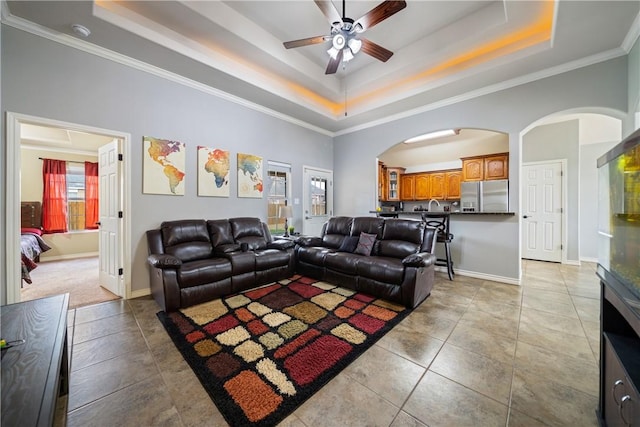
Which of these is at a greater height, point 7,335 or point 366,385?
point 7,335

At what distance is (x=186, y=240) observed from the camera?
336 centimetres

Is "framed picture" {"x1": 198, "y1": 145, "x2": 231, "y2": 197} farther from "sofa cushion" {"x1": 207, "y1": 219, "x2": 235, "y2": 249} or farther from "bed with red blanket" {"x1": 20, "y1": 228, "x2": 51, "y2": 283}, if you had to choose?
"bed with red blanket" {"x1": 20, "y1": 228, "x2": 51, "y2": 283}

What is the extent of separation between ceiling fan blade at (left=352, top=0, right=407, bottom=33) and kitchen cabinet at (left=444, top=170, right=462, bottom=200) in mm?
5030

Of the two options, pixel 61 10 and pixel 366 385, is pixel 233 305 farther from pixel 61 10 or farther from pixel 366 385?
pixel 61 10

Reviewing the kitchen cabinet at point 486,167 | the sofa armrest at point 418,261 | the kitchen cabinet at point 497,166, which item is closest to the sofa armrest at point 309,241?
the sofa armrest at point 418,261

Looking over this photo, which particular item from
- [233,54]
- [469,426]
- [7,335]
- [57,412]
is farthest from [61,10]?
[469,426]

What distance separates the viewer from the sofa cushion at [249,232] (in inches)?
149

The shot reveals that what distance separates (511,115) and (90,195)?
9090 millimetres

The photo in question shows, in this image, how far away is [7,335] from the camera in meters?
1.26

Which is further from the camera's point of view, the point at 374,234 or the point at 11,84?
the point at 374,234

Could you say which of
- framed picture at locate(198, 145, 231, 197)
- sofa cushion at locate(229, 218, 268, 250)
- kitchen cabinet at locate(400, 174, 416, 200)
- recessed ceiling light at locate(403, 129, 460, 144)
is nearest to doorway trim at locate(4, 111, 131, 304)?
framed picture at locate(198, 145, 231, 197)

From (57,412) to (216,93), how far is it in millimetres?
4047

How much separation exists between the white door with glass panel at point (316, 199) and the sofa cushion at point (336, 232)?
125 cm

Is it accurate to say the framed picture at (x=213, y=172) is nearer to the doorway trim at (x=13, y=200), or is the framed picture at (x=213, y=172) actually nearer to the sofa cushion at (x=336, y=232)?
the doorway trim at (x=13, y=200)
